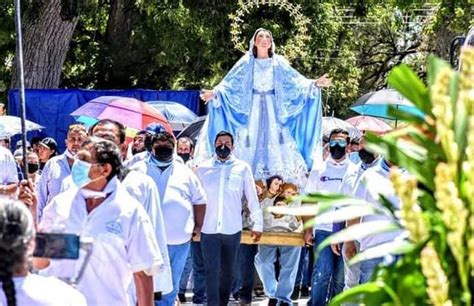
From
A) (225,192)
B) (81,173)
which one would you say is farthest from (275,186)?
(81,173)

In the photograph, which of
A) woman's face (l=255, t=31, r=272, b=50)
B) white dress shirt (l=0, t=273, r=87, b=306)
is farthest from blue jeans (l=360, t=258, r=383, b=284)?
white dress shirt (l=0, t=273, r=87, b=306)

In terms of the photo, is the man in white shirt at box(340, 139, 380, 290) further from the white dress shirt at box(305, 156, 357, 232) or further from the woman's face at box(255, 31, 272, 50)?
the woman's face at box(255, 31, 272, 50)

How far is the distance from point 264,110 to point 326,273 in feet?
8.88

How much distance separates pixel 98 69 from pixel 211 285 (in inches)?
643

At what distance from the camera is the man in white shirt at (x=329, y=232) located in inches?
428

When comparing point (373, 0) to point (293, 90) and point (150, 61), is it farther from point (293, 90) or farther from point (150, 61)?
point (293, 90)

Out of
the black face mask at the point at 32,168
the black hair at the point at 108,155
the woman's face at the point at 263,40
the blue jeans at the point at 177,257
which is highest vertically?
the woman's face at the point at 263,40

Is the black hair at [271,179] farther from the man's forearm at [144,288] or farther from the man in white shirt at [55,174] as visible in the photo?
the man's forearm at [144,288]

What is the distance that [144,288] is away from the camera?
18.7 feet

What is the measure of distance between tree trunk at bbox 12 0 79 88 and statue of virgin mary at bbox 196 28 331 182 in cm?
907

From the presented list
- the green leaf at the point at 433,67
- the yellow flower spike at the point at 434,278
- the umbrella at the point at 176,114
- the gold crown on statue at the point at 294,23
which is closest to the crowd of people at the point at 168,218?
the green leaf at the point at 433,67

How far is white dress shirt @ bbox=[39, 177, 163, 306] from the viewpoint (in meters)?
5.41

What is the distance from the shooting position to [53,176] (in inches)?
362

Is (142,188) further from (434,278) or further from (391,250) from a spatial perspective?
(434,278)
